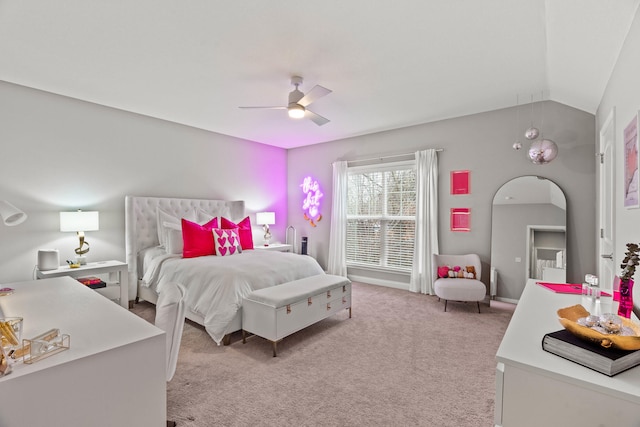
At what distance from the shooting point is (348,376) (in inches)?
91.0

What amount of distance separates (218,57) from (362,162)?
3.19 meters

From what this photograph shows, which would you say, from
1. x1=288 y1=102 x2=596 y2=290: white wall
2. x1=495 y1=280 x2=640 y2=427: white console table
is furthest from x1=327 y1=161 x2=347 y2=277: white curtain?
x1=495 y1=280 x2=640 y2=427: white console table

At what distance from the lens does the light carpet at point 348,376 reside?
188 centimetres

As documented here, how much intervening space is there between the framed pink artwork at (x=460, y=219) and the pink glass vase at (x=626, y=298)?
2.98 meters

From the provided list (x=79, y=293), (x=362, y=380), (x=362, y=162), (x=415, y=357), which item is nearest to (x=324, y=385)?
(x=362, y=380)

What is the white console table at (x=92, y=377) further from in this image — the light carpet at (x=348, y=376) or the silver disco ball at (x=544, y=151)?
the silver disco ball at (x=544, y=151)

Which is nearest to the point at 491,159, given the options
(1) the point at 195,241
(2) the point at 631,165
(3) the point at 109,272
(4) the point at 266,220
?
(2) the point at 631,165

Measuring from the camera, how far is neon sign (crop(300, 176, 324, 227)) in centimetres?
596

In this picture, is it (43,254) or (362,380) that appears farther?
(43,254)

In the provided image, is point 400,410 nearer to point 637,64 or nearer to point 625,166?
point 625,166

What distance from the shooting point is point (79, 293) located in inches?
75.6

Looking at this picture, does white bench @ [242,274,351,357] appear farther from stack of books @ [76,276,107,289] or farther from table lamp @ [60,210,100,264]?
table lamp @ [60,210,100,264]

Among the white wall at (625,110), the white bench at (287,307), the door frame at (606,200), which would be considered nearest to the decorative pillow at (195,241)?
the white bench at (287,307)

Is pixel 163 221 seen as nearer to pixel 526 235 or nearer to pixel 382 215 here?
pixel 382 215
